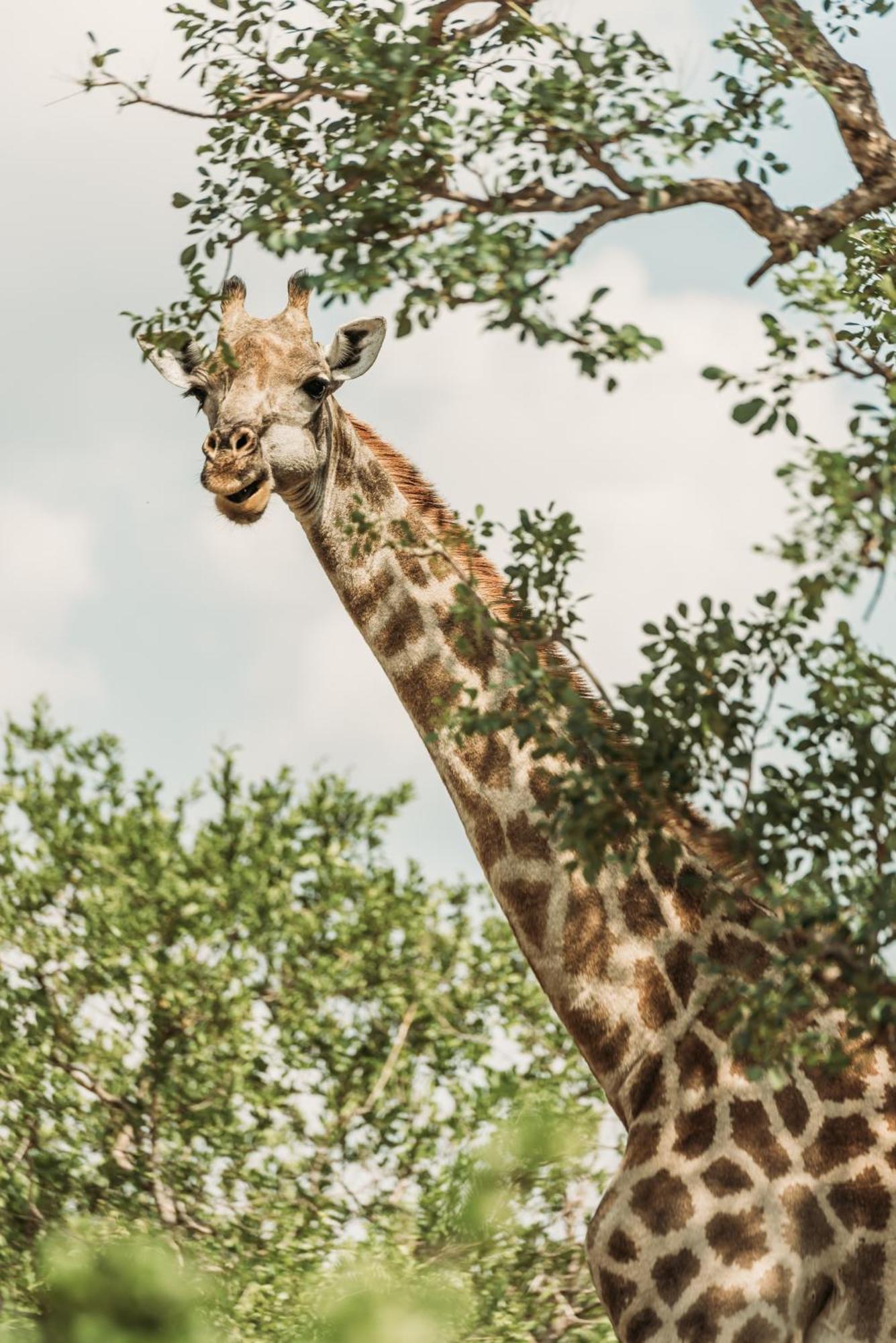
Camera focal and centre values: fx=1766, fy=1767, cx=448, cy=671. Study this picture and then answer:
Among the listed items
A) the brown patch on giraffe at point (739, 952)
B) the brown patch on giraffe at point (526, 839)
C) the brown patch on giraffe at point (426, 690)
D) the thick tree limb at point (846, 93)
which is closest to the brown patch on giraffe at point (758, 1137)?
the brown patch on giraffe at point (739, 952)

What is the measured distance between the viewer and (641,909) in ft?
24.5

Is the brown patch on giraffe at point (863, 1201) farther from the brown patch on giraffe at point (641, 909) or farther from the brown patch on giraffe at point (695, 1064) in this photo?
the brown patch on giraffe at point (641, 909)

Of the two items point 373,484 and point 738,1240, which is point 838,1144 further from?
point 373,484

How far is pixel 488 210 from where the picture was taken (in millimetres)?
7445

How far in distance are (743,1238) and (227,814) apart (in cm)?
785

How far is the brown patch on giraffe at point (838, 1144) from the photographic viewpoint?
691 centimetres

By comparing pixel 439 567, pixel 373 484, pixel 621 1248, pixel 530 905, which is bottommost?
pixel 621 1248

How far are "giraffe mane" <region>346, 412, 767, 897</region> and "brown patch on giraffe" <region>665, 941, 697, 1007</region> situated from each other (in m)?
0.36

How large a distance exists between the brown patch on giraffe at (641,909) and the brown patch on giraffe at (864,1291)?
1490 millimetres

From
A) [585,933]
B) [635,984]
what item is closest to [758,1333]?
[635,984]

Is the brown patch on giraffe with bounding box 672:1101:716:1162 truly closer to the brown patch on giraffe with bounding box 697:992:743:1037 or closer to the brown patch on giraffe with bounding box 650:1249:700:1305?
the brown patch on giraffe with bounding box 697:992:743:1037

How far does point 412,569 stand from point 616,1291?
132 inches

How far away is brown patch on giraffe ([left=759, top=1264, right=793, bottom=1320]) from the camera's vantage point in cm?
666

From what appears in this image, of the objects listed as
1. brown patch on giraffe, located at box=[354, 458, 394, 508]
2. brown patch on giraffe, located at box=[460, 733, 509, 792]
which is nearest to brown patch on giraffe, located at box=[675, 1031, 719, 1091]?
brown patch on giraffe, located at box=[460, 733, 509, 792]
